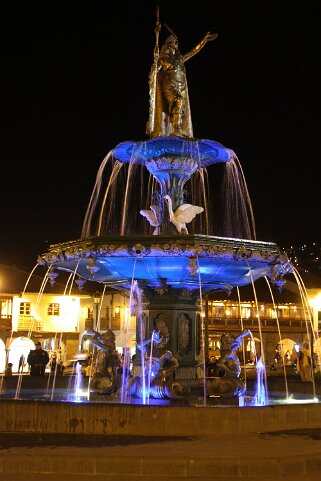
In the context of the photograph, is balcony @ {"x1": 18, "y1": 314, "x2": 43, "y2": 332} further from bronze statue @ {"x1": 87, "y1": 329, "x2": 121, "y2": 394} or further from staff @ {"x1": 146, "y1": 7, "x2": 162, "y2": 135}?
bronze statue @ {"x1": 87, "y1": 329, "x2": 121, "y2": 394}

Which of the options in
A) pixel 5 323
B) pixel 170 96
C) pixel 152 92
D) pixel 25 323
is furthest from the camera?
pixel 25 323

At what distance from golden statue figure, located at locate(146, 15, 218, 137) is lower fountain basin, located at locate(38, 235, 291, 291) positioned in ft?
9.86

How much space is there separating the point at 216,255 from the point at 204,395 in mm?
2458

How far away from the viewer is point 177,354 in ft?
41.2

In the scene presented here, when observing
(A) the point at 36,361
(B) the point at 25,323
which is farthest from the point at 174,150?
(B) the point at 25,323

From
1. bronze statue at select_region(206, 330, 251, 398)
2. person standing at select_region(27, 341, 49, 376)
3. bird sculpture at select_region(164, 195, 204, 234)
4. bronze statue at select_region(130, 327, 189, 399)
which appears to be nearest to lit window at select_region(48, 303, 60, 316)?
person standing at select_region(27, 341, 49, 376)

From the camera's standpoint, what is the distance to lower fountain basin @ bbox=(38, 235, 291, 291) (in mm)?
10875

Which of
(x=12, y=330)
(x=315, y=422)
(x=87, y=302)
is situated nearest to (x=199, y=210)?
(x=315, y=422)

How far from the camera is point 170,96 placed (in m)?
13.7

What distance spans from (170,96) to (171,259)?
158 inches

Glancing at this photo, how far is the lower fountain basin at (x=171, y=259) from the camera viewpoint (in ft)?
35.7

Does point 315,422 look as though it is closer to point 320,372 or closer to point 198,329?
point 198,329

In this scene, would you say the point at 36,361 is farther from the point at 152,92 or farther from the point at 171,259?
the point at 171,259

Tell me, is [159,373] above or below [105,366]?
below
